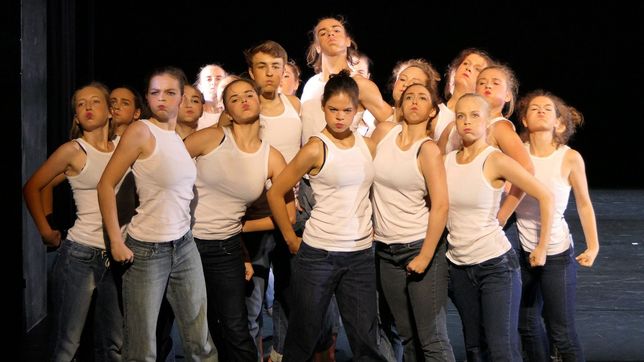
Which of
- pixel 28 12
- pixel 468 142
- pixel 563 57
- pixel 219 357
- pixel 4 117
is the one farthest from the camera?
pixel 563 57

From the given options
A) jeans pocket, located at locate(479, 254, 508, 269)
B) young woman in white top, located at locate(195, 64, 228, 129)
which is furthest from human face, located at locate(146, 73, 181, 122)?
jeans pocket, located at locate(479, 254, 508, 269)

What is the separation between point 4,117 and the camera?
2.98 meters

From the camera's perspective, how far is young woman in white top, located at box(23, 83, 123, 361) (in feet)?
11.8

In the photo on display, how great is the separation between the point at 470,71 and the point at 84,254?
1977 mm

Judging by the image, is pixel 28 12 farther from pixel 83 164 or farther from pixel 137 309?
pixel 137 309

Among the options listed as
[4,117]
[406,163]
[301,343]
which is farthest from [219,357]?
[4,117]

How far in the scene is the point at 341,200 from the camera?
11.8 ft

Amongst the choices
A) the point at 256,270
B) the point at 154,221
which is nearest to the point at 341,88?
the point at 154,221

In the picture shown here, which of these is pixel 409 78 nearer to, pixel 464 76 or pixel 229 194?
pixel 464 76

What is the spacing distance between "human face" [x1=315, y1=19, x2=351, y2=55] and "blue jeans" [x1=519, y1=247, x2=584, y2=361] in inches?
52.3

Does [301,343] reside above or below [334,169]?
below

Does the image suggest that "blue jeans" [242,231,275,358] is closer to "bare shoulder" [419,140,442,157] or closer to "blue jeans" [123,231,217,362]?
"blue jeans" [123,231,217,362]

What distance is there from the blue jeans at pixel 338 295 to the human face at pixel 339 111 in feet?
1.58

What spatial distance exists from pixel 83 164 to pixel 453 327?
2.41 m
